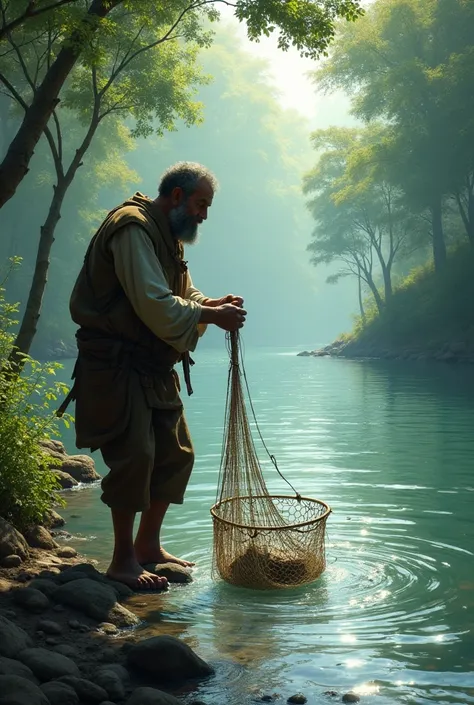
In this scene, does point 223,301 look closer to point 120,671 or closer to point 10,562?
point 10,562

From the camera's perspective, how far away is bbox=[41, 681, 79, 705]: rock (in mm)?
3098

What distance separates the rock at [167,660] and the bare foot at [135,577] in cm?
111

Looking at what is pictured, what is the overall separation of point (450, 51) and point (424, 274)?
8.78 metres

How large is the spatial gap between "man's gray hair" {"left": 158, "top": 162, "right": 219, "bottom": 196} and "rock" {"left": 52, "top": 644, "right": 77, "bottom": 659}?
2281 millimetres

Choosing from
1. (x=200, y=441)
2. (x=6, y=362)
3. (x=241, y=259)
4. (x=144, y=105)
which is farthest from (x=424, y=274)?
(x=241, y=259)

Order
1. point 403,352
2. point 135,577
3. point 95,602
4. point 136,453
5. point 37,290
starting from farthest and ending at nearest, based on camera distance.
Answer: point 403,352
point 37,290
point 135,577
point 136,453
point 95,602

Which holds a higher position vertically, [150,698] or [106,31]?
[106,31]

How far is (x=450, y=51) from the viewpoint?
35.0 metres

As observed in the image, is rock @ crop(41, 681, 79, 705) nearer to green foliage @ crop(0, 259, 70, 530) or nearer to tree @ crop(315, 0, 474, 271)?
green foliage @ crop(0, 259, 70, 530)

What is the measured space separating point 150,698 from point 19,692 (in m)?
0.44

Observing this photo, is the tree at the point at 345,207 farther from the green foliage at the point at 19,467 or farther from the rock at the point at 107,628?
the rock at the point at 107,628

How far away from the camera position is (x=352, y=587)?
15.7 feet

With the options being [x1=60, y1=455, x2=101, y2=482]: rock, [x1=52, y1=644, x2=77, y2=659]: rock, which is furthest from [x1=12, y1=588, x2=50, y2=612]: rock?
[x1=60, y1=455, x2=101, y2=482]: rock

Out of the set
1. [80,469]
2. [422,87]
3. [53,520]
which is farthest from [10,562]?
[422,87]
